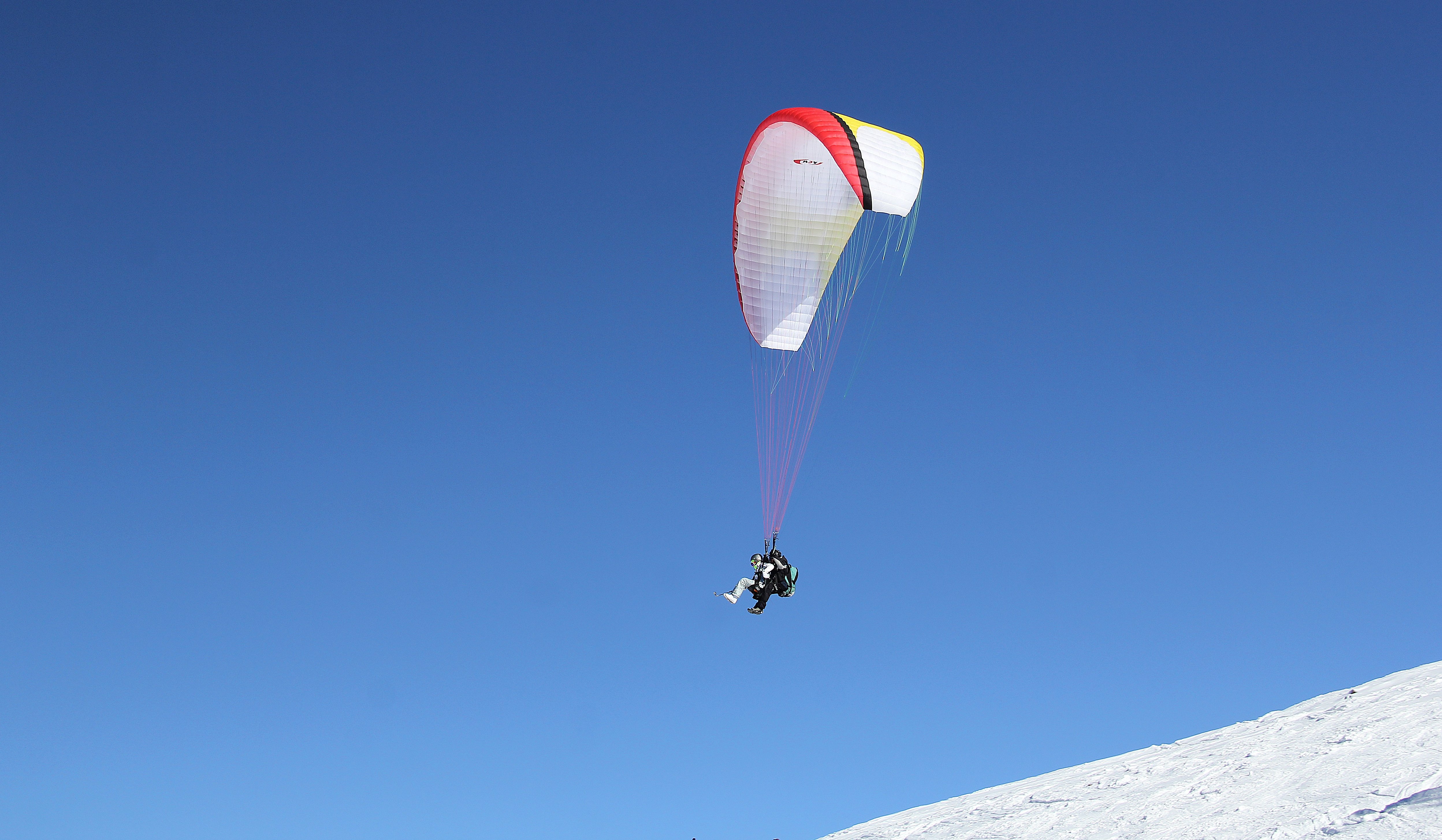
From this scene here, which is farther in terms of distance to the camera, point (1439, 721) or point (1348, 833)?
point (1439, 721)

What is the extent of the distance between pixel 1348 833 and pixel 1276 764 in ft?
14.6

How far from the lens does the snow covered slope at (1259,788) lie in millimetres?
20016

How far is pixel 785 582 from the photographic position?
1825 centimetres

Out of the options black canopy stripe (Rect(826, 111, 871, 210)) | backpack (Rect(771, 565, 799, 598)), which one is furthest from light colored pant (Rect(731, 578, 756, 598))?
black canopy stripe (Rect(826, 111, 871, 210))

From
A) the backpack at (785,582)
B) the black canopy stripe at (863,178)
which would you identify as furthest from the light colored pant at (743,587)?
the black canopy stripe at (863,178)

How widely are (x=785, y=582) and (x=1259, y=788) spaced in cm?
1099

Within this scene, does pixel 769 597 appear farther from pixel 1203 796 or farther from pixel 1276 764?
pixel 1276 764

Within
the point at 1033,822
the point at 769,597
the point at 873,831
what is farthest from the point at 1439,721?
the point at 769,597

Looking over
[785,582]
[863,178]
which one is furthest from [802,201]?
[785,582]

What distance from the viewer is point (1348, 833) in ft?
62.4

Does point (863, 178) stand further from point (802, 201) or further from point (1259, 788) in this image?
point (1259, 788)

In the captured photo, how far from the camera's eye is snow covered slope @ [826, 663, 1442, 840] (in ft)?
65.7

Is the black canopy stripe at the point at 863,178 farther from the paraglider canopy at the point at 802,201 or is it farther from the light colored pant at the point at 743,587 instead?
the light colored pant at the point at 743,587

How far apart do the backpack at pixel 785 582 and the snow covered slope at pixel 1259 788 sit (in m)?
8.24
